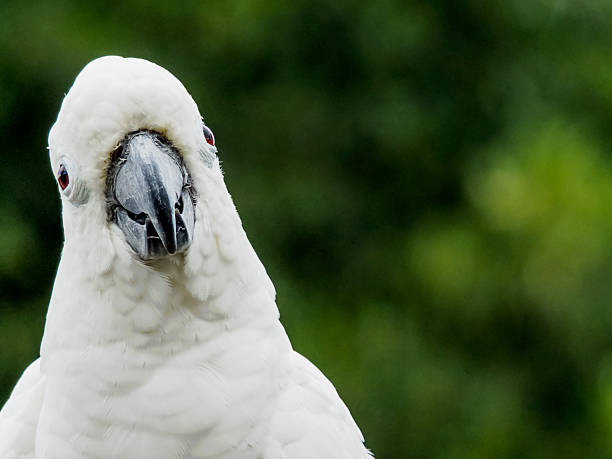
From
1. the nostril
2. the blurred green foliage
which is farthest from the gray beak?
the blurred green foliage

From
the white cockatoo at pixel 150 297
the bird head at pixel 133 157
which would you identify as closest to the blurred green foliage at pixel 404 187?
the white cockatoo at pixel 150 297

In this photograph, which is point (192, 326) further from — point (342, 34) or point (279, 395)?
point (342, 34)

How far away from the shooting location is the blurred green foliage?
4.18 metres

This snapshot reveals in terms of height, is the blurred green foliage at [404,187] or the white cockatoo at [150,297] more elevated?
the blurred green foliage at [404,187]

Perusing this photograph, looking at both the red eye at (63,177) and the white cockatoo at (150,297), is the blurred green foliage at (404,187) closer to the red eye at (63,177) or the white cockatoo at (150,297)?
the white cockatoo at (150,297)

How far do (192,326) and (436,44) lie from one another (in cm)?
383

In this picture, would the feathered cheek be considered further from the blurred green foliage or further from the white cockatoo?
the blurred green foliage

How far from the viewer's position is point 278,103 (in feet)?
16.7

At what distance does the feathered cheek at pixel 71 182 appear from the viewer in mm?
1618

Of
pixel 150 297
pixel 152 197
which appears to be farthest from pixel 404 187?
pixel 152 197

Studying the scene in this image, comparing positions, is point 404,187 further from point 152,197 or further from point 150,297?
point 152,197

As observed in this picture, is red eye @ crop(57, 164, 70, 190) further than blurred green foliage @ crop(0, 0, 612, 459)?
No

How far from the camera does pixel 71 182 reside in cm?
163

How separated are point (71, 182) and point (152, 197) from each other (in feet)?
0.60
